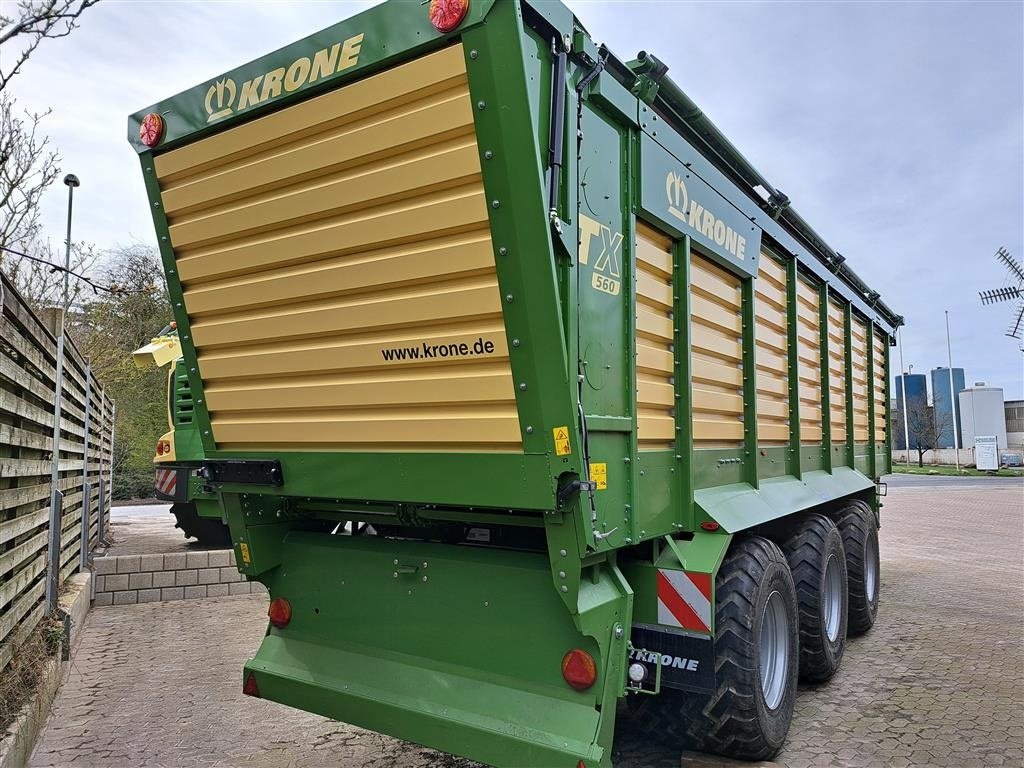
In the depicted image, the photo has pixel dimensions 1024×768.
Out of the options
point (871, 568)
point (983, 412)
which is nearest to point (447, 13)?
point (871, 568)

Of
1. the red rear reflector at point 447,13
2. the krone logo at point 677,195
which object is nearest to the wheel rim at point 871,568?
the krone logo at point 677,195

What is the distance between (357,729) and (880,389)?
7249 mm

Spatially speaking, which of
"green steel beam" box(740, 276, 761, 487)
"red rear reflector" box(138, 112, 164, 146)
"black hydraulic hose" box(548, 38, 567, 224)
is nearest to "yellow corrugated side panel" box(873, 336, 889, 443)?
"green steel beam" box(740, 276, 761, 487)

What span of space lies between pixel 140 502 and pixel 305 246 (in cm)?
1892

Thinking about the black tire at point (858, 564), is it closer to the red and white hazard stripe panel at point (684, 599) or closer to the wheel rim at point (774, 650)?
the wheel rim at point (774, 650)

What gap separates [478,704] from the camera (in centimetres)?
313

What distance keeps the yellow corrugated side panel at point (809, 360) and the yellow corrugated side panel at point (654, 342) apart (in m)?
2.17

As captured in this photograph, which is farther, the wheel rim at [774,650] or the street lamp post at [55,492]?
the street lamp post at [55,492]

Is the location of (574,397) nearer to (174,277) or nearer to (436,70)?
(436,70)

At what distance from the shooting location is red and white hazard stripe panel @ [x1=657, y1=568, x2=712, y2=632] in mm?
3213

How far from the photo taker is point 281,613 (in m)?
3.91

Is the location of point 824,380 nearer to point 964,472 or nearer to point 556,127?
Result: point 556,127

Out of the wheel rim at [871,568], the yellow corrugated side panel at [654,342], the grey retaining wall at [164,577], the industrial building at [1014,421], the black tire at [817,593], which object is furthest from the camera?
the industrial building at [1014,421]

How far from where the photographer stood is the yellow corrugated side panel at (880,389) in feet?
27.6
